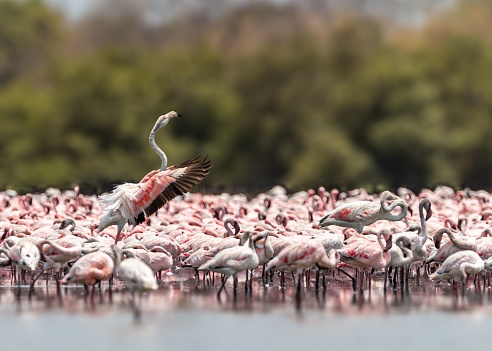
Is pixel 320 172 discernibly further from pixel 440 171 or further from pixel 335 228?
pixel 335 228

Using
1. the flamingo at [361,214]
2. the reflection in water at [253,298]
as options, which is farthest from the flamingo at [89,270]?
the flamingo at [361,214]

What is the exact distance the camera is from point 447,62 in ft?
157

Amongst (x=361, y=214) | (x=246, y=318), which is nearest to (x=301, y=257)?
(x=246, y=318)

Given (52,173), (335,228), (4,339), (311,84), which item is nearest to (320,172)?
(311,84)

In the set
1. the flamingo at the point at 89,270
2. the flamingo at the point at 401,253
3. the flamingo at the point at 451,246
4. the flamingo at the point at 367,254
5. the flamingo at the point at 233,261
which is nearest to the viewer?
the flamingo at the point at 89,270

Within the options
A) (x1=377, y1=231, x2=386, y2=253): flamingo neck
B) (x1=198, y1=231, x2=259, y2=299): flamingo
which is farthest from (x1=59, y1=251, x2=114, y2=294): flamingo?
(x1=377, y1=231, x2=386, y2=253): flamingo neck

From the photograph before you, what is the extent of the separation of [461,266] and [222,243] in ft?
9.97

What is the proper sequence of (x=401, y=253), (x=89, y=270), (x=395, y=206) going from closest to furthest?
(x=89, y=270) → (x=401, y=253) → (x=395, y=206)

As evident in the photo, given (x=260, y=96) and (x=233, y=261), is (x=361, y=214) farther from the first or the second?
(x=260, y=96)

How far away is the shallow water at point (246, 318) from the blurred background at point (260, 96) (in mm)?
27049

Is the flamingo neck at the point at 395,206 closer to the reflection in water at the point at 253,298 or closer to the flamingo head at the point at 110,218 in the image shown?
the reflection in water at the point at 253,298

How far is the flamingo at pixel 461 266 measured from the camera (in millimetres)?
14719

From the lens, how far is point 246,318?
13.2 m

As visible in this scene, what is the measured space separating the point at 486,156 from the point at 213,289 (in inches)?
1216
